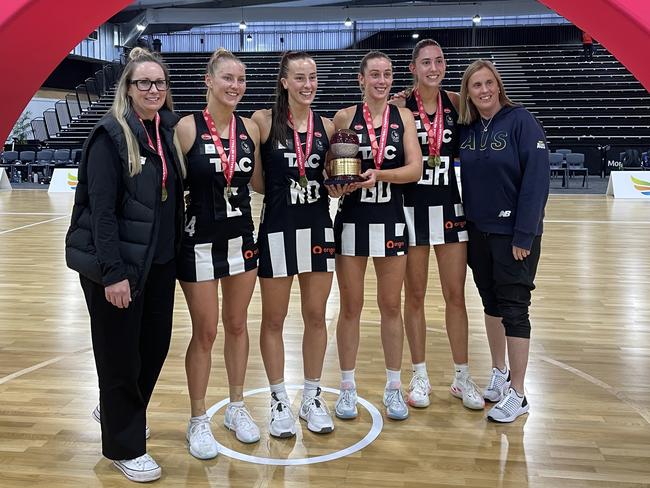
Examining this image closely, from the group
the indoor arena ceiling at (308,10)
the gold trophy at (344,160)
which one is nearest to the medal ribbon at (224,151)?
the gold trophy at (344,160)

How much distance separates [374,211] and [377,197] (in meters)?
0.06

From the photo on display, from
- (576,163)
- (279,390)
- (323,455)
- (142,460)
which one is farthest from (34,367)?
(576,163)

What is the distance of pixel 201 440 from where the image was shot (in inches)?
93.0

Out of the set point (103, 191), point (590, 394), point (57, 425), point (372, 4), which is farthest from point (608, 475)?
point (372, 4)

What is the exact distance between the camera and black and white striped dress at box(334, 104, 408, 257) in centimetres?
254

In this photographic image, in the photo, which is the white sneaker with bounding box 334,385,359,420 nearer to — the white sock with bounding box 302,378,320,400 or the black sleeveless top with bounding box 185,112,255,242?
the white sock with bounding box 302,378,320,400

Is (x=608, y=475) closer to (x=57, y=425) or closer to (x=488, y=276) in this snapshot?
(x=488, y=276)

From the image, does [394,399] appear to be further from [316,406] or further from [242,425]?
[242,425]

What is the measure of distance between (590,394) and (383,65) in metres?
1.78

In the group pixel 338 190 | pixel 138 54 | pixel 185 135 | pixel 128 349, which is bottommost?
pixel 128 349

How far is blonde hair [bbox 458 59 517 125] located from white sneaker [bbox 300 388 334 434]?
1.31 m

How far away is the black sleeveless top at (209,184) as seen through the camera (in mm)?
2256

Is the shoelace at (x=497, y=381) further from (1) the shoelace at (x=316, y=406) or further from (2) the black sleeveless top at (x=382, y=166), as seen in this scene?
(2) the black sleeveless top at (x=382, y=166)

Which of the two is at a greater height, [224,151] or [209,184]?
[224,151]
